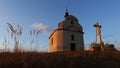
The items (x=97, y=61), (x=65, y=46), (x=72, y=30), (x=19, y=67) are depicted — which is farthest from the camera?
(x=72, y=30)

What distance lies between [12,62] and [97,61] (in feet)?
8.92

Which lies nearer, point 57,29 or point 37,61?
point 37,61

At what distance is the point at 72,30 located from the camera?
3250 centimetres

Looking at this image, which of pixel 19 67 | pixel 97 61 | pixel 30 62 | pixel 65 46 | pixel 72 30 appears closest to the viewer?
pixel 19 67

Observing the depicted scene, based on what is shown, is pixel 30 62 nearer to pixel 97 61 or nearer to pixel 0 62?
pixel 0 62

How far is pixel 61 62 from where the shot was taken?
218 inches

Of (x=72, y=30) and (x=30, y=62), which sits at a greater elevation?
(x=72, y=30)

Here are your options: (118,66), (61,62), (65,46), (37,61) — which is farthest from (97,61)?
(65,46)

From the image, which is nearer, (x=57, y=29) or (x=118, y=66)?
(x=118, y=66)

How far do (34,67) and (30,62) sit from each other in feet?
1.18

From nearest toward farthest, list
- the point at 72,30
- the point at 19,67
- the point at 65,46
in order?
1. the point at 19,67
2. the point at 65,46
3. the point at 72,30

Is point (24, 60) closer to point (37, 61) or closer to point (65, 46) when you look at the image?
point (37, 61)

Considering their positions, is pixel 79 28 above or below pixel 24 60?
above

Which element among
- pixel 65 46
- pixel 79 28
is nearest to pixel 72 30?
pixel 79 28
